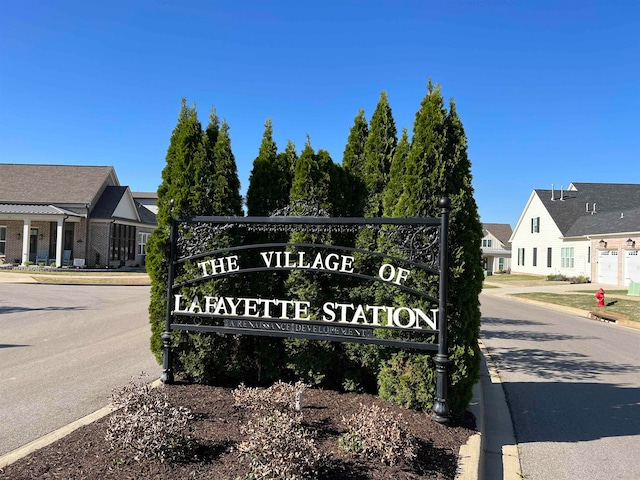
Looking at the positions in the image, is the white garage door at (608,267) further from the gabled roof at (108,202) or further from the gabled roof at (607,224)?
the gabled roof at (108,202)

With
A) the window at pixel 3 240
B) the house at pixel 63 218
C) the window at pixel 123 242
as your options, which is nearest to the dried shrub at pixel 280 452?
the house at pixel 63 218

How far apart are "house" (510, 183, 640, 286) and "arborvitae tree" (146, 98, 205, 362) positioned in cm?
2903

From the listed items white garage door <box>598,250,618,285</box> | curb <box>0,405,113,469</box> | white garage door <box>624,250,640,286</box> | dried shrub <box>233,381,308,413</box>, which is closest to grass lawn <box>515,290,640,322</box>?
white garage door <box>624,250,640,286</box>

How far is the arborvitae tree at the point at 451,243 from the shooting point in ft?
15.5

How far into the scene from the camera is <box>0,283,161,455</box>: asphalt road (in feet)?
16.8

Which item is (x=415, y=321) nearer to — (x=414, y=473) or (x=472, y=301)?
(x=472, y=301)

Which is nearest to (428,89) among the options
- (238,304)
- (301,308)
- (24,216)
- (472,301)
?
(472,301)

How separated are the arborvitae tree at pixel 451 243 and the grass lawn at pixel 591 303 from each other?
42.6 feet

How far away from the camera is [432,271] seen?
4.68 m

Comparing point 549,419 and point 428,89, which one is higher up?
point 428,89

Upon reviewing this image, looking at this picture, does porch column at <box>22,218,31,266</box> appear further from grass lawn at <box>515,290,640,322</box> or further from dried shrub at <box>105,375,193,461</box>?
dried shrub at <box>105,375,193,461</box>

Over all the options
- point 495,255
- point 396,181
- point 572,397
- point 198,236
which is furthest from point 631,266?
point 198,236

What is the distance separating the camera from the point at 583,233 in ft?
108

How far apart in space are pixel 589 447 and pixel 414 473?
8.46ft
